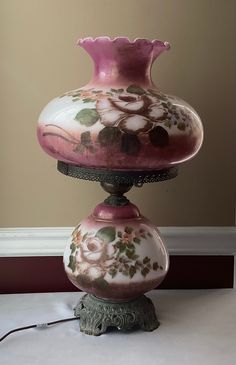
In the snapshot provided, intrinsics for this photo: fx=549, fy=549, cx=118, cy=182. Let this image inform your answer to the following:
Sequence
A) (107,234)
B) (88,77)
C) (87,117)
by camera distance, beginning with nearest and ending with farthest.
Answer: (87,117) → (107,234) → (88,77)

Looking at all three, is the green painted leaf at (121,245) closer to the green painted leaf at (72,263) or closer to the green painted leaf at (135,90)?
the green painted leaf at (72,263)

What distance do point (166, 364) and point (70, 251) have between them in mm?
261

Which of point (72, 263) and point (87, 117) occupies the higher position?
point (87, 117)

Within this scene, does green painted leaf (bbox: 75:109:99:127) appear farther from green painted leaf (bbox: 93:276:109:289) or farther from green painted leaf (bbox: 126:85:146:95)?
green painted leaf (bbox: 93:276:109:289)

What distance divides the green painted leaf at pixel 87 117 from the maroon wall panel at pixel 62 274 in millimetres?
425

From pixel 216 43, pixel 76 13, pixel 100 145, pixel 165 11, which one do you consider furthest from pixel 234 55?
pixel 100 145

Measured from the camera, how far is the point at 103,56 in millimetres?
942

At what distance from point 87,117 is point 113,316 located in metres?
0.38

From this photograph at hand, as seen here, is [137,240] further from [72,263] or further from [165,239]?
[165,239]

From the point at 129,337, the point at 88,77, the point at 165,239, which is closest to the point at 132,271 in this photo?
the point at 129,337

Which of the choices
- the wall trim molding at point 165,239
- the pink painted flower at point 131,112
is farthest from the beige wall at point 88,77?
the pink painted flower at point 131,112

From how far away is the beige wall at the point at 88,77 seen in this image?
113cm

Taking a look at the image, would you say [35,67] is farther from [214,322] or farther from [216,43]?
[214,322]

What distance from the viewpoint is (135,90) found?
3.04 feet
